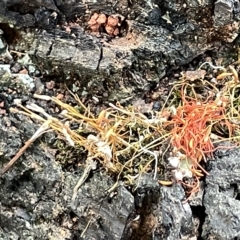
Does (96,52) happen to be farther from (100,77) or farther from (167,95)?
(167,95)

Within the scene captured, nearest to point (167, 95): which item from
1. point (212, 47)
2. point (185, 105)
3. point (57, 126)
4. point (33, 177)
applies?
point (185, 105)

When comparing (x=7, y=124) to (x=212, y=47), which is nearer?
(x=7, y=124)

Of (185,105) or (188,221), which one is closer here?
(188,221)

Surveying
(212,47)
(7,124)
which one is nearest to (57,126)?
(7,124)

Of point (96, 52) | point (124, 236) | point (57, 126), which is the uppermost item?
point (96, 52)

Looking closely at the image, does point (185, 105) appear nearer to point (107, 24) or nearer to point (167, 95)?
point (167, 95)

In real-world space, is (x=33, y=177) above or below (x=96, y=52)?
below

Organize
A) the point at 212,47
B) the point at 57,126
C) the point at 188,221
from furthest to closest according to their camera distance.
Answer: the point at 212,47 < the point at 57,126 < the point at 188,221

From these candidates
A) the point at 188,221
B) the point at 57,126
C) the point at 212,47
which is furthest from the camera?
the point at 212,47

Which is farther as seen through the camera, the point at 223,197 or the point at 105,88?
the point at 105,88
